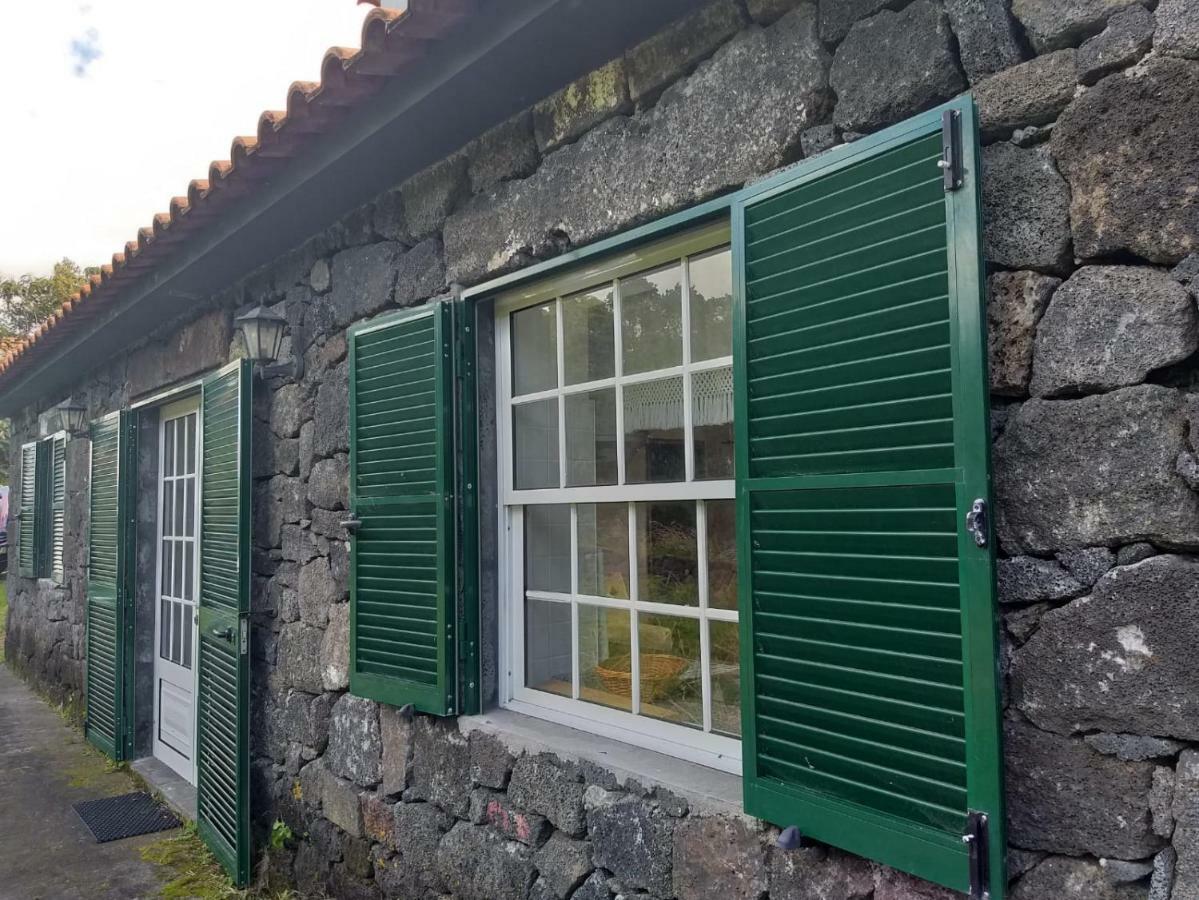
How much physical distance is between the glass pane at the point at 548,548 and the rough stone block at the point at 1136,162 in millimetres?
1671

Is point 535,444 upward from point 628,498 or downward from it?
upward

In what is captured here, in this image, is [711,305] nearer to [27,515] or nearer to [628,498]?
[628,498]

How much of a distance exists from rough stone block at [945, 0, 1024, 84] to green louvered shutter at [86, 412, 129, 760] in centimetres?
539

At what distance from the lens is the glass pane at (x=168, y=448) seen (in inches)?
224

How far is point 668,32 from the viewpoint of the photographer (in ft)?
7.88

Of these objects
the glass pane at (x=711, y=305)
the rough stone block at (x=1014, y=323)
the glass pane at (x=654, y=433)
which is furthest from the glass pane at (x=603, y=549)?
the rough stone block at (x=1014, y=323)

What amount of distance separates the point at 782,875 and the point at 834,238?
4.46ft

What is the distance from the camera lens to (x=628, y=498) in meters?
2.57

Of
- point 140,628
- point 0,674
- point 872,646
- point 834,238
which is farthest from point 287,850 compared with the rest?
point 0,674

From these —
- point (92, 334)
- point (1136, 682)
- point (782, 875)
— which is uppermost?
point (92, 334)

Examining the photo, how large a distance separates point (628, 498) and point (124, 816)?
3.86 meters

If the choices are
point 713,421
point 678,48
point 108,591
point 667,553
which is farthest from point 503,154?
point 108,591

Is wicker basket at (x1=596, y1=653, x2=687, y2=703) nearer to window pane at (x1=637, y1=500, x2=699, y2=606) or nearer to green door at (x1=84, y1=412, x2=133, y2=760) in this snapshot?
window pane at (x1=637, y1=500, x2=699, y2=606)

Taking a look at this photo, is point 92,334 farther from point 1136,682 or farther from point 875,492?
point 1136,682
